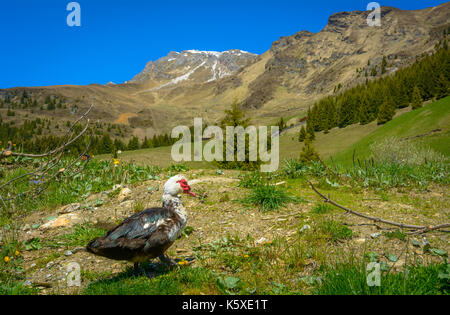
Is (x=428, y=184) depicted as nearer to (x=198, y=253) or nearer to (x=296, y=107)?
(x=198, y=253)

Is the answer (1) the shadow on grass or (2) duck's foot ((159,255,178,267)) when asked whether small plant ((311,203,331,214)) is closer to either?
(1) the shadow on grass

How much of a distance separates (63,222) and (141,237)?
4691 mm

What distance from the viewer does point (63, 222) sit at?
7355 mm

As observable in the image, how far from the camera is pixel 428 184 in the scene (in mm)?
9047

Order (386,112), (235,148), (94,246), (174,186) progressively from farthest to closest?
(386,112) → (235,148) → (174,186) → (94,246)

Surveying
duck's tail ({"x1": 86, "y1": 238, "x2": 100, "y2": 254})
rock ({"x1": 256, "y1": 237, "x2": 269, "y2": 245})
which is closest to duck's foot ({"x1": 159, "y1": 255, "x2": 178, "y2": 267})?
duck's tail ({"x1": 86, "y1": 238, "x2": 100, "y2": 254})

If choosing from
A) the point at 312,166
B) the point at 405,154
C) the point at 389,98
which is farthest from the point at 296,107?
the point at 312,166

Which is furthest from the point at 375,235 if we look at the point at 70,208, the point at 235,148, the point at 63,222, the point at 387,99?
the point at 387,99

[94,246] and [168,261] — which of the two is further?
[168,261]

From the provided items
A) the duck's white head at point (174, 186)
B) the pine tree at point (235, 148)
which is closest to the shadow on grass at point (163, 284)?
the duck's white head at point (174, 186)

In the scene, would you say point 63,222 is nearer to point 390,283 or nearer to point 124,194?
point 124,194

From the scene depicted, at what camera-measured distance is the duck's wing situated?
12.8 ft

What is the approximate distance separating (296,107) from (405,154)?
564 ft
